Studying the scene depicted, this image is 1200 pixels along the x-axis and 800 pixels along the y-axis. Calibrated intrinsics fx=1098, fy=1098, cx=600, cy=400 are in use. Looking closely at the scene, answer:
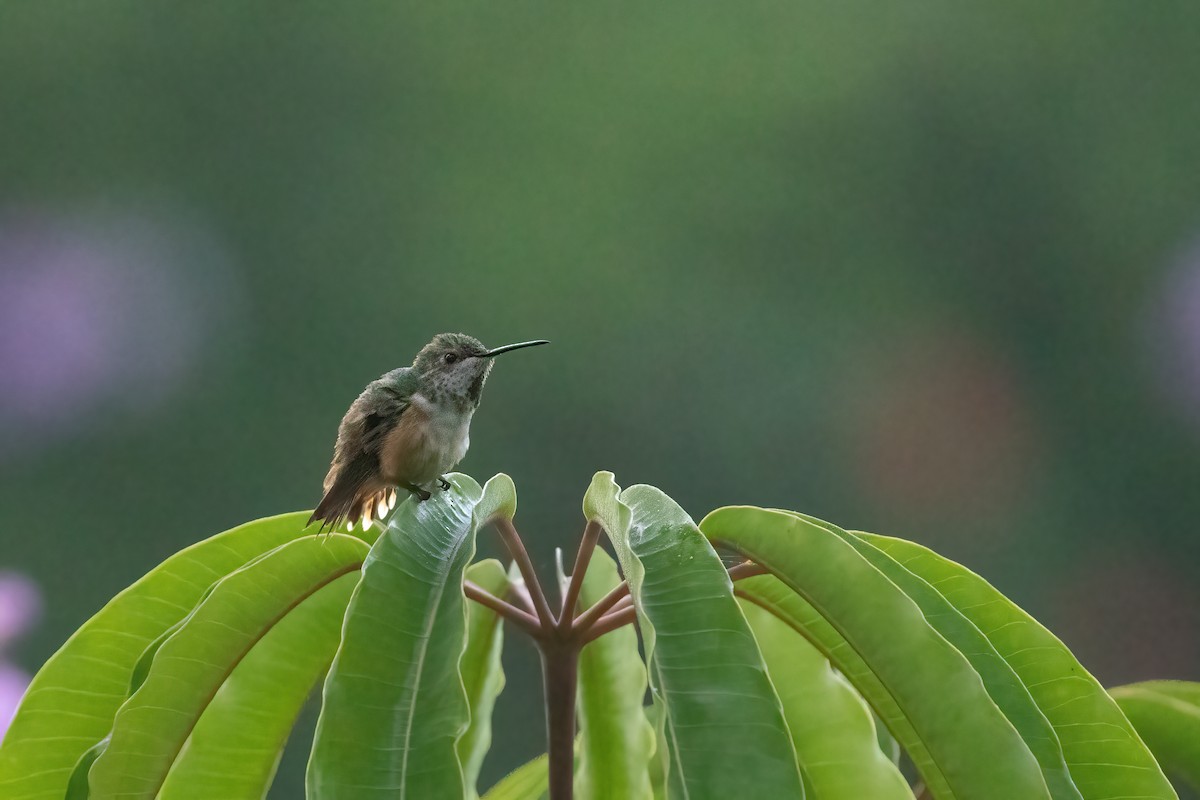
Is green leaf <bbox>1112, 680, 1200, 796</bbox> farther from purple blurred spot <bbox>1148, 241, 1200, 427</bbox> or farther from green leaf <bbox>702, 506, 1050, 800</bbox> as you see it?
purple blurred spot <bbox>1148, 241, 1200, 427</bbox>

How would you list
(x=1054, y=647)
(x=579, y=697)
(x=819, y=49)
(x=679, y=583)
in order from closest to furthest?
(x=679, y=583)
(x=1054, y=647)
(x=579, y=697)
(x=819, y=49)

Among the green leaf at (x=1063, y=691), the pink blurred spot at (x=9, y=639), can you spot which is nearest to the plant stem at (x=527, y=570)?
the green leaf at (x=1063, y=691)

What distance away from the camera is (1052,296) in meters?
3.52

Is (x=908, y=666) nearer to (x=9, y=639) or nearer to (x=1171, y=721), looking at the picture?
(x=1171, y=721)

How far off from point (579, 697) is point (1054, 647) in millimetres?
309

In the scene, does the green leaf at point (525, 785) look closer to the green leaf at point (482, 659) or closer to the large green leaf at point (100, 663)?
the green leaf at point (482, 659)

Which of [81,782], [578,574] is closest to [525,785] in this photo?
[578,574]

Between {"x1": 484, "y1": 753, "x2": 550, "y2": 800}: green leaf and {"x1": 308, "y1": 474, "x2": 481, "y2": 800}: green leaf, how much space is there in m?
0.37

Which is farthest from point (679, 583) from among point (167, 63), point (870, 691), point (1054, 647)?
point (167, 63)

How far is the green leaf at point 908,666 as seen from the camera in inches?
19.2

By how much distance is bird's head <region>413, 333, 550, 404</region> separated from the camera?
805 millimetres

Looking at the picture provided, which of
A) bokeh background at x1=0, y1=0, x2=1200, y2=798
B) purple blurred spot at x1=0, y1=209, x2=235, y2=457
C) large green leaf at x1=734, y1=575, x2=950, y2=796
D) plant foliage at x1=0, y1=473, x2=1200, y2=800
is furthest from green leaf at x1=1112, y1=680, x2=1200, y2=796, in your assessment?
purple blurred spot at x1=0, y1=209, x2=235, y2=457

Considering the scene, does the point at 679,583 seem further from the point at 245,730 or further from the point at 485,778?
the point at 485,778

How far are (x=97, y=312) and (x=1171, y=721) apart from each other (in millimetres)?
2981
